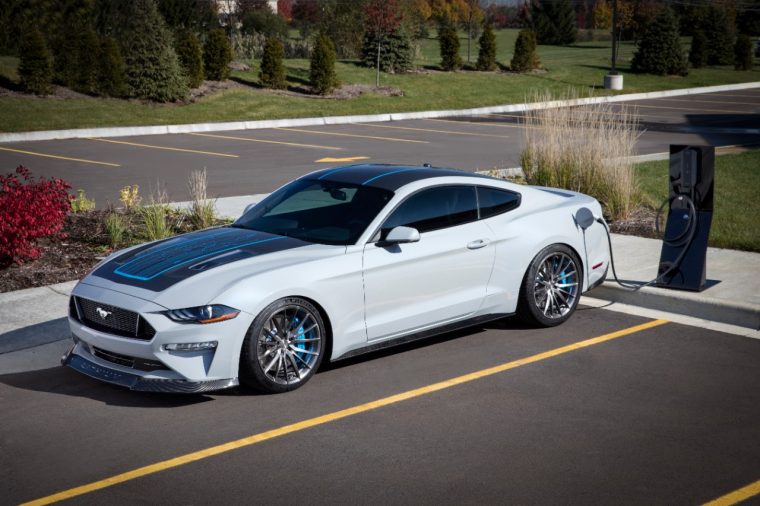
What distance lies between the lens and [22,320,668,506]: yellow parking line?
5637 millimetres

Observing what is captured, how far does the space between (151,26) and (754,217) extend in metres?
21.8

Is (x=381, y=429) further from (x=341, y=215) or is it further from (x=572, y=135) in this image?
(x=572, y=135)

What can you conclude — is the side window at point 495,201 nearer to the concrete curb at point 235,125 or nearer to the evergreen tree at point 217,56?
the concrete curb at point 235,125

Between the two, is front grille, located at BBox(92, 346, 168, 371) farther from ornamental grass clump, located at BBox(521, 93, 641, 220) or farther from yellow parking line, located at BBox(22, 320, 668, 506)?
ornamental grass clump, located at BBox(521, 93, 641, 220)

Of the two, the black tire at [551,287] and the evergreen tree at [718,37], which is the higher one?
the evergreen tree at [718,37]

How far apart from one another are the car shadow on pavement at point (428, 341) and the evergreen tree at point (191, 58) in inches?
983

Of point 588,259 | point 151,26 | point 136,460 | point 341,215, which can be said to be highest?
point 151,26

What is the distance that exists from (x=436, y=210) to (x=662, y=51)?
41.3 m

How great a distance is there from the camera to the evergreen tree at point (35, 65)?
29000 millimetres

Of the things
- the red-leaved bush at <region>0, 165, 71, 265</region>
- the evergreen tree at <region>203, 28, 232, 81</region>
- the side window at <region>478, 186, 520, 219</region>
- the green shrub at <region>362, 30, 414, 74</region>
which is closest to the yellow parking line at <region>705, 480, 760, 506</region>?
the side window at <region>478, 186, 520, 219</region>

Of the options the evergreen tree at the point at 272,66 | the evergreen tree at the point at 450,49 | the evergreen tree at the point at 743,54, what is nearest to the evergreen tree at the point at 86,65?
the evergreen tree at the point at 272,66

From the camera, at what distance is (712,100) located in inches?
1526

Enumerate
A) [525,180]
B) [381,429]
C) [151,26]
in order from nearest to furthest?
[381,429] → [525,180] → [151,26]

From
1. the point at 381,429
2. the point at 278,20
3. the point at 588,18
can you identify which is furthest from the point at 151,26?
the point at 588,18
